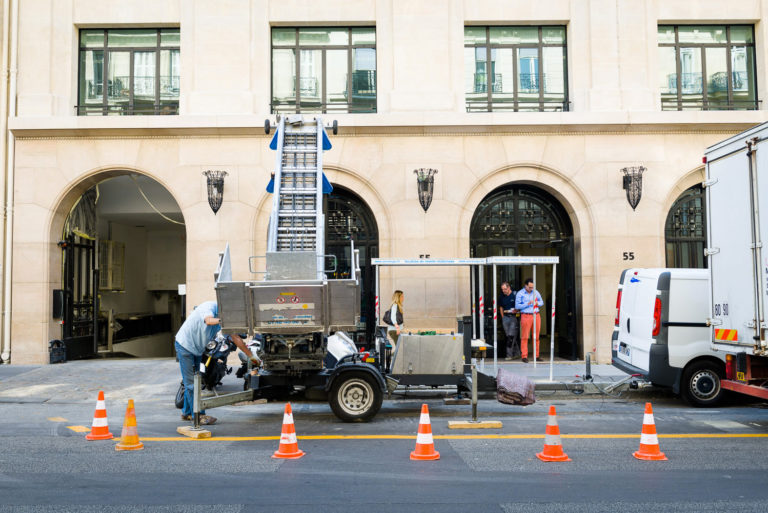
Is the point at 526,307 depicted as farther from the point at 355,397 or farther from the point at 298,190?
the point at 355,397

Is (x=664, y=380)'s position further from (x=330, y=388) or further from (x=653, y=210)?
(x=653, y=210)

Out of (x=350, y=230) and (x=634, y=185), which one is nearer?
(x=634, y=185)

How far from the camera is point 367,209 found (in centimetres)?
1656

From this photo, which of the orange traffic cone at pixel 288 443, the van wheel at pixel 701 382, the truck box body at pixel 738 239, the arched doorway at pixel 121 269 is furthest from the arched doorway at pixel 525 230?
the orange traffic cone at pixel 288 443

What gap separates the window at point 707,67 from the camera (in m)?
16.6

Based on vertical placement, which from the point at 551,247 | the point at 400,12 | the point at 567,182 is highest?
the point at 400,12

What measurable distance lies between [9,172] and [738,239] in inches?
607

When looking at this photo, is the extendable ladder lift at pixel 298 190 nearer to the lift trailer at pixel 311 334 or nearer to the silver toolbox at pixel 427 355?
the lift trailer at pixel 311 334

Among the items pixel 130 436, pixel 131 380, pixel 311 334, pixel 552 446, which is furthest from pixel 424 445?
pixel 131 380

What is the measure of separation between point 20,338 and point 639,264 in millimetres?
14769

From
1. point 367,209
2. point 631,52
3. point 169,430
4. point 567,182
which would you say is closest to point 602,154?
point 567,182

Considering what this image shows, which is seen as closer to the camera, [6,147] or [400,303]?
[400,303]

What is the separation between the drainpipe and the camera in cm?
1548

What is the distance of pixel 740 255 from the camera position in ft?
28.1
